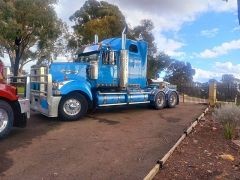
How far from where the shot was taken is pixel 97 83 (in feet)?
40.9

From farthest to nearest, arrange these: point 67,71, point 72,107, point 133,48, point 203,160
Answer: point 133,48 → point 67,71 → point 72,107 → point 203,160

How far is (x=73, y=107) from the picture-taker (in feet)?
36.8

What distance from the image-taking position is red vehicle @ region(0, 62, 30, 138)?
26.6 ft

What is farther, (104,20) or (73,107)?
(104,20)

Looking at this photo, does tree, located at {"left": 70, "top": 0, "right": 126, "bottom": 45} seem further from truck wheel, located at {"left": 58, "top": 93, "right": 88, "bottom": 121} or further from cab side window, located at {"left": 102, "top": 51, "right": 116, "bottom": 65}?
truck wheel, located at {"left": 58, "top": 93, "right": 88, "bottom": 121}

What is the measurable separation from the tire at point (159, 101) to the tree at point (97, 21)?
16418mm

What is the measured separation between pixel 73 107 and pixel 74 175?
566cm

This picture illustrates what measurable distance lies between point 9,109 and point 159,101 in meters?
8.15

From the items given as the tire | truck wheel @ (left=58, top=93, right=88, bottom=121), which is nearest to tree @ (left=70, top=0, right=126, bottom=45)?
the tire

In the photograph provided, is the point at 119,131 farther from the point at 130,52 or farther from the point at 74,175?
the point at 130,52

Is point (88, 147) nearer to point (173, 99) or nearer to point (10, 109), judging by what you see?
point (10, 109)

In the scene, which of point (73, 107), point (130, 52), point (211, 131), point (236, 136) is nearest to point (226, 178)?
point (236, 136)

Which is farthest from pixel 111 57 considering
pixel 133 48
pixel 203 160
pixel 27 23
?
pixel 27 23

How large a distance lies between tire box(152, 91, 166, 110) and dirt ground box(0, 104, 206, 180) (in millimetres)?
2860
